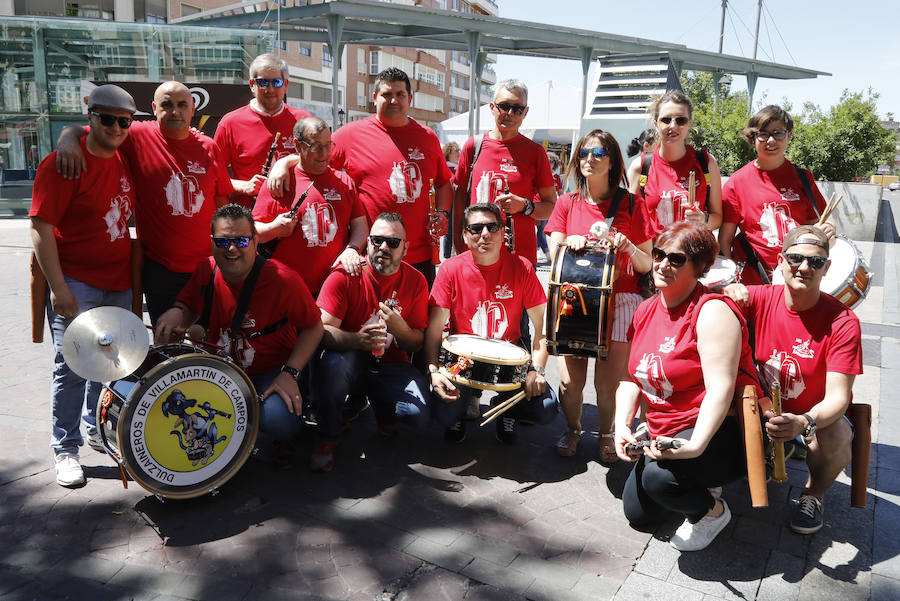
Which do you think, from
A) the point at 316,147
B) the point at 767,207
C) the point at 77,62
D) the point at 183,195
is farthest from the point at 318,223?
the point at 77,62

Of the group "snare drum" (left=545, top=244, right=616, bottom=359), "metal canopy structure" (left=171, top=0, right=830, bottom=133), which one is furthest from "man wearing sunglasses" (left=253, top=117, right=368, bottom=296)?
"metal canopy structure" (left=171, top=0, right=830, bottom=133)

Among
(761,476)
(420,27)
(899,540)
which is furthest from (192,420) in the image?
(420,27)

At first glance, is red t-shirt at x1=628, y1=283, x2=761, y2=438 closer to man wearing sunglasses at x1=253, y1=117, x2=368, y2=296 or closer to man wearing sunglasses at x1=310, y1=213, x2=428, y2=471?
man wearing sunglasses at x1=310, y1=213, x2=428, y2=471

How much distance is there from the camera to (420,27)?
70.9ft

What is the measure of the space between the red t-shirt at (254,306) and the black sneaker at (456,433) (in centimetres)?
112

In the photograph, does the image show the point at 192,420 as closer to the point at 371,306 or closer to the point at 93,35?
the point at 371,306

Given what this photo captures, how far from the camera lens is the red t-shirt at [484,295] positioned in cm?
409

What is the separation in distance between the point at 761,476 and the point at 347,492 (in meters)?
2.02

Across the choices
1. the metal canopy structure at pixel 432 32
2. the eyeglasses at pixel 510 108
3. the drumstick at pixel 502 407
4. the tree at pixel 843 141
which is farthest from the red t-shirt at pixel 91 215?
the tree at pixel 843 141

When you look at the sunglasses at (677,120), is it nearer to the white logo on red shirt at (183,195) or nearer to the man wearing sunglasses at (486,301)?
the man wearing sunglasses at (486,301)

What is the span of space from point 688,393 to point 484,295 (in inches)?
56.0

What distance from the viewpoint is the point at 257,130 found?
14.8ft

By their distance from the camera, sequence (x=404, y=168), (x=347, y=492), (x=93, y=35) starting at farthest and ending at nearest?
(x=93, y=35), (x=404, y=168), (x=347, y=492)

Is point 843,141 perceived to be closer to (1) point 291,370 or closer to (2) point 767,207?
(2) point 767,207
